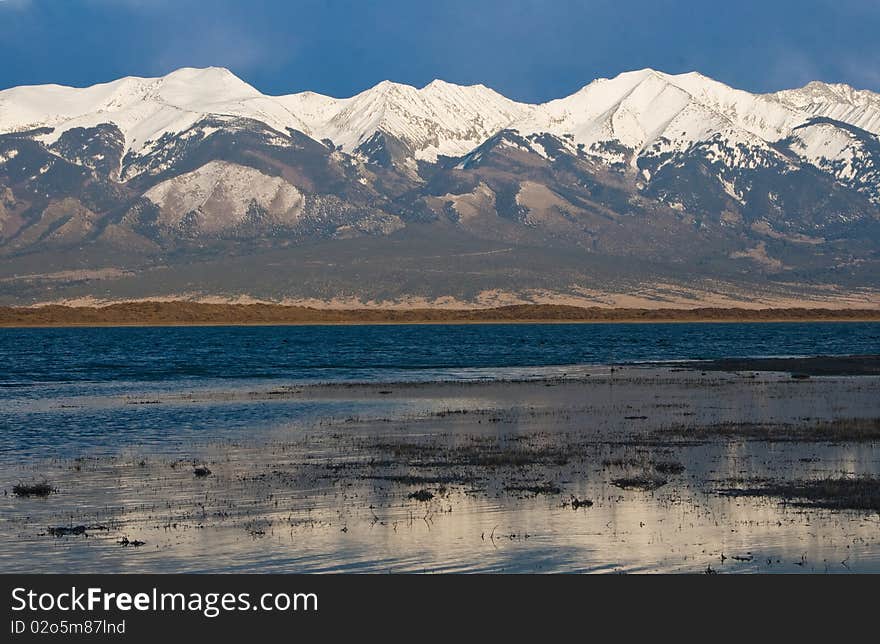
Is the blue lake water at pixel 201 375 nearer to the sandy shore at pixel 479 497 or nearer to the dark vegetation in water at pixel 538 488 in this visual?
the sandy shore at pixel 479 497

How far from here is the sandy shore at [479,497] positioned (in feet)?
82.2

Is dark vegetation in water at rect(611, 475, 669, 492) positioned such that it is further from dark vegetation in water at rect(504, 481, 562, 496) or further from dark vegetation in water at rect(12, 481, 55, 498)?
dark vegetation in water at rect(12, 481, 55, 498)

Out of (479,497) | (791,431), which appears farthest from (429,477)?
(791,431)

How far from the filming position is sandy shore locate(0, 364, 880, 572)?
2506 cm

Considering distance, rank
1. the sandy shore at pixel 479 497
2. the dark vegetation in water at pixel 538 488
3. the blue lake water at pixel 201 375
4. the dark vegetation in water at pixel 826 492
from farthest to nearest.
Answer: the blue lake water at pixel 201 375 < the dark vegetation in water at pixel 538 488 < the dark vegetation in water at pixel 826 492 < the sandy shore at pixel 479 497

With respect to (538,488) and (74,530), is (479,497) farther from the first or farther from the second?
(74,530)

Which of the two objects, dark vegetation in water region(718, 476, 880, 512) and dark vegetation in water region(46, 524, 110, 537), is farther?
dark vegetation in water region(718, 476, 880, 512)

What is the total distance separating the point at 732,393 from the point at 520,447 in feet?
91.6

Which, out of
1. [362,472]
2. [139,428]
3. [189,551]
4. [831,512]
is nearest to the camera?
[189,551]

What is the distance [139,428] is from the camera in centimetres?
5059

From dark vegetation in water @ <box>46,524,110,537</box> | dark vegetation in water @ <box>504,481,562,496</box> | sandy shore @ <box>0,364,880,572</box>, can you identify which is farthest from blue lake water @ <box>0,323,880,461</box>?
dark vegetation in water @ <box>504,481,562,496</box>

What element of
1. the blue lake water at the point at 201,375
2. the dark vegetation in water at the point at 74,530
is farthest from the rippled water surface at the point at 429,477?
the blue lake water at the point at 201,375
